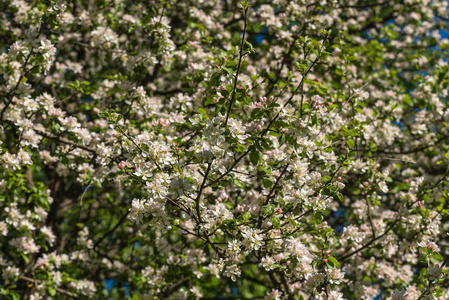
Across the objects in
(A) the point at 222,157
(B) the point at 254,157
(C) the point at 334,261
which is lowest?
(C) the point at 334,261

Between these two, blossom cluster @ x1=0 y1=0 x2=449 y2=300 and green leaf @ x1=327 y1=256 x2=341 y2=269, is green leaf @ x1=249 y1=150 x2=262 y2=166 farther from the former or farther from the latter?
green leaf @ x1=327 y1=256 x2=341 y2=269

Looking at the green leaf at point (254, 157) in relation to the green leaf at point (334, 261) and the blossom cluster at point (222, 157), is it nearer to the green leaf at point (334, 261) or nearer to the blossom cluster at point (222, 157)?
the blossom cluster at point (222, 157)

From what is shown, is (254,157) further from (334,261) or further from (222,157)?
(334,261)

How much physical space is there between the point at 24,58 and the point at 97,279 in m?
4.17

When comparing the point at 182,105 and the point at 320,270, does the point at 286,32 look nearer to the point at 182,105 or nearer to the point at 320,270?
the point at 182,105

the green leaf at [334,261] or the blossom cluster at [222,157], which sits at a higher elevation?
the blossom cluster at [222,157]

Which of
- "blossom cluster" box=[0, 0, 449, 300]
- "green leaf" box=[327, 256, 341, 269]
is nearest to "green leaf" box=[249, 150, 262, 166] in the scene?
"blossom cluster" box=[0, 0, 449, 300]

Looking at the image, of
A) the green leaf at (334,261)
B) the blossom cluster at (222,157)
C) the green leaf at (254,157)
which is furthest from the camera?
the blossom cluster at (222,157)

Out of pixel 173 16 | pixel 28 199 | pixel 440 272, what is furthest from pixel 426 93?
pixel 28 199

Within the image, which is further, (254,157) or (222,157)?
(222,157)

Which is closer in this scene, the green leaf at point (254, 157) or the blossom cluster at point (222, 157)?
the green leaf at point (254, 157)

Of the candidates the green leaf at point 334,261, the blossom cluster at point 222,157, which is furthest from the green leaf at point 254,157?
the green leaf at point 334,261

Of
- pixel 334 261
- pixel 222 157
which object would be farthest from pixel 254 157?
pixel 334 261

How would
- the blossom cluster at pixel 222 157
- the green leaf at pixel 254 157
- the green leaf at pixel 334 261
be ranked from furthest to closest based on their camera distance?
1. the blossom cluster at pixel 222 157
2. the green leaf at pixel 334 261
3. the green leaf at pixel 254 157
